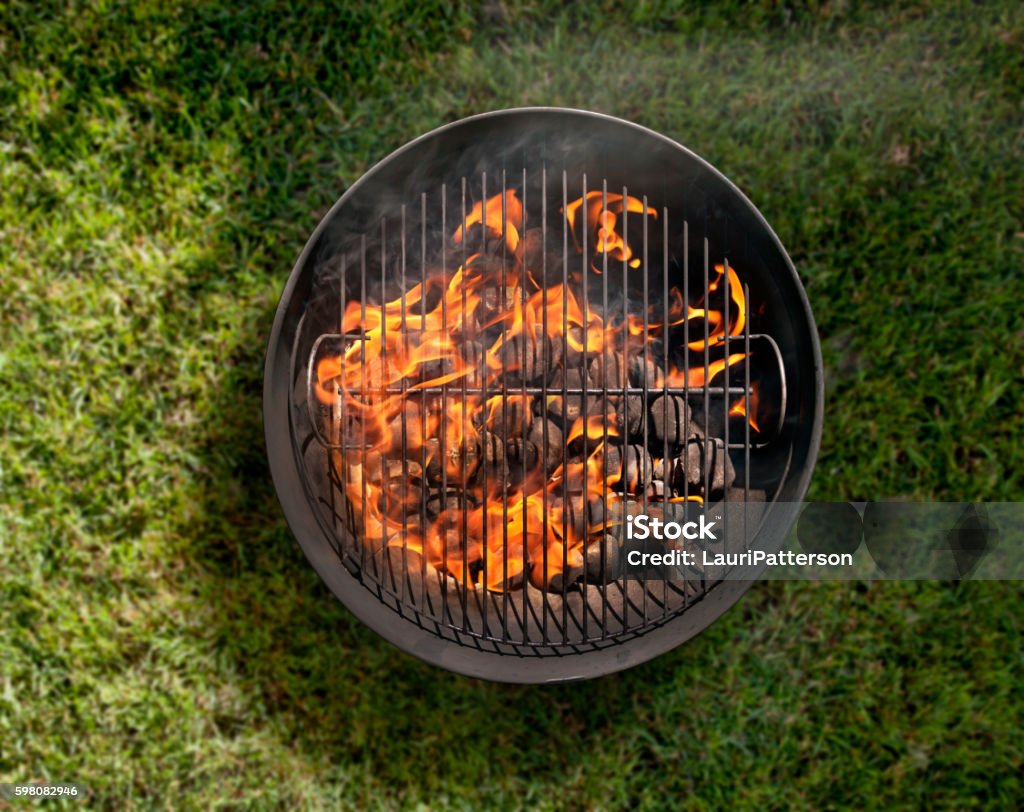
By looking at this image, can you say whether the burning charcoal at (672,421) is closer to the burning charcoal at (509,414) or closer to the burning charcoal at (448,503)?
the burning charcoal at (509,414)

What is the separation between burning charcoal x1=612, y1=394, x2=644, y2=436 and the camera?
1721 mm

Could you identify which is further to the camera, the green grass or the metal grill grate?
the green grass

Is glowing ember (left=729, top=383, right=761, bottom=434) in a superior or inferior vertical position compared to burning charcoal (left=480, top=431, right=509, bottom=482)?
superior

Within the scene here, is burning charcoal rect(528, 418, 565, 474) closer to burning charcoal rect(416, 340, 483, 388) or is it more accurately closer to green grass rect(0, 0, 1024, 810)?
burning charcoal rect(416, 340, 483, 388)

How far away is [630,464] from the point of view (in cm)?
171

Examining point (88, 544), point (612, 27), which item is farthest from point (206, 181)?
point (612, 27)

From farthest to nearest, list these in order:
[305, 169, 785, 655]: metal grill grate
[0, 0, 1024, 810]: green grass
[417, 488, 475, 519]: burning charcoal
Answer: [0, 0, 1024, 810]: green grass
[417, 488, 475, 519]: burning charcoal
[305, 169, 785, 655]: metal grill grate

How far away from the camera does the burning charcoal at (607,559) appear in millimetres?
1710

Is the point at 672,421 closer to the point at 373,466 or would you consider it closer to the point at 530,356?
the point at 530,356

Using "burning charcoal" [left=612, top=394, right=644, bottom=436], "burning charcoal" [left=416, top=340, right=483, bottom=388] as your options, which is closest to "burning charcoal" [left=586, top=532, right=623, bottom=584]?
"burning charcoal" [left=612, top=394, right=644, bottom=436]

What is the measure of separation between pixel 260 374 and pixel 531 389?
2.54ft

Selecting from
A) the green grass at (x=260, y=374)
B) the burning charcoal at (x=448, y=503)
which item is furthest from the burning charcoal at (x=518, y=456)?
the green grass at (x=260, y=374)

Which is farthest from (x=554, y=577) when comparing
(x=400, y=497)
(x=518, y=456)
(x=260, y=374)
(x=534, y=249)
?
(x=260, y=374)

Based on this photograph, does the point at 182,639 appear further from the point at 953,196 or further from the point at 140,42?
the point at 953,196
